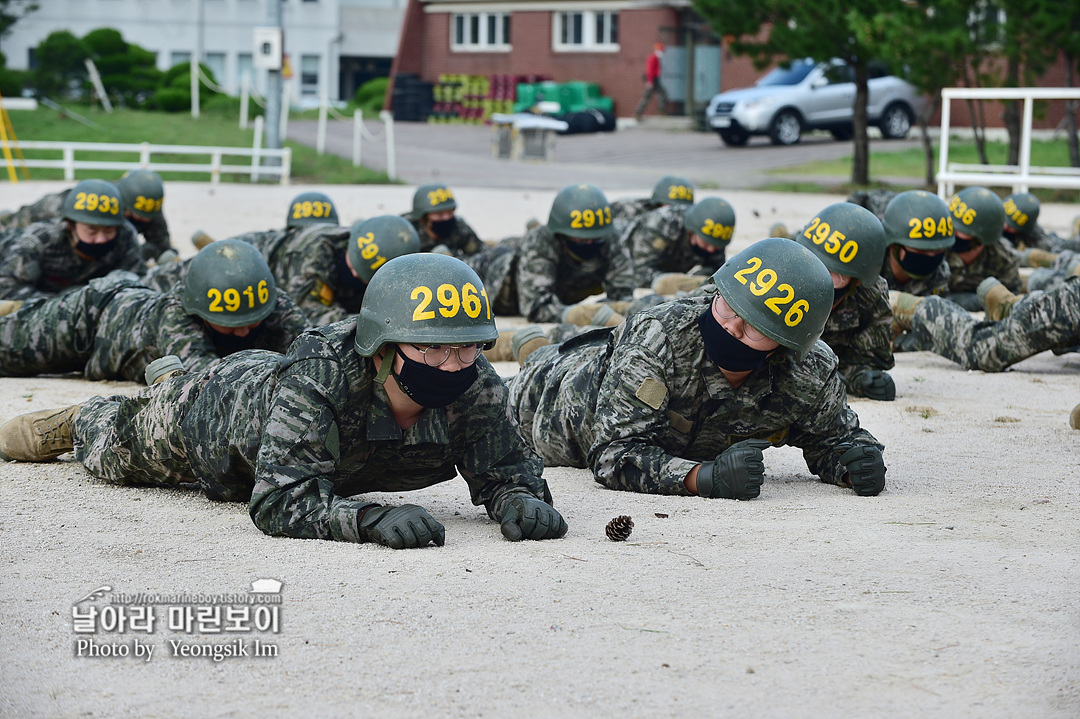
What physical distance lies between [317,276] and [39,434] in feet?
11.8

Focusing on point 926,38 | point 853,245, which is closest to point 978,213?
point 853,245

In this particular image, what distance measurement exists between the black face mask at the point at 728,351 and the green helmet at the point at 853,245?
187 cm

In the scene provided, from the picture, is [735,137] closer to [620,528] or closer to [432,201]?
[432,201]

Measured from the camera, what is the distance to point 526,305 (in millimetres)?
11500

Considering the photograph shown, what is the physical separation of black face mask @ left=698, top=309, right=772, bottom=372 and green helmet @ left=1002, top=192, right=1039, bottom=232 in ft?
28.0

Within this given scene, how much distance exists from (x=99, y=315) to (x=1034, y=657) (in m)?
6.60

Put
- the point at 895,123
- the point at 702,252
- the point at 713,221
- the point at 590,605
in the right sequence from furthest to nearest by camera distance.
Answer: the point at 895,123
the point at 702,252
the point at 713,221
the point at 590,605

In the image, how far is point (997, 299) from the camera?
949 centimetres

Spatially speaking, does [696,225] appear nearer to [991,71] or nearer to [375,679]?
[375,679]

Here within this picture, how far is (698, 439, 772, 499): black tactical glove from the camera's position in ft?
17.7

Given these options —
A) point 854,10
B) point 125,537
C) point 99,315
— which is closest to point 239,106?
point 854,10

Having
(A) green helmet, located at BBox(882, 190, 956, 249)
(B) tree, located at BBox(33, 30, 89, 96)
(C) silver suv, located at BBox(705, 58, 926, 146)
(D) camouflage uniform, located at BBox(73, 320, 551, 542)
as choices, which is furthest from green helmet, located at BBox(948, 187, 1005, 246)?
(B) tree, located at BBox(33, 30, 89, 96)

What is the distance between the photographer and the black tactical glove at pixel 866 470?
5.67 meters

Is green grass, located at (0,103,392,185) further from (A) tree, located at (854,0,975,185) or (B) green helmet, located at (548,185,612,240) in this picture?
(B) green helmet, located at (548,185,612,240)
